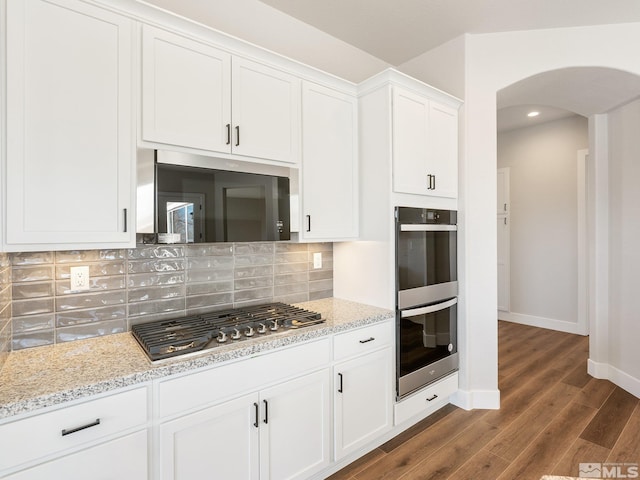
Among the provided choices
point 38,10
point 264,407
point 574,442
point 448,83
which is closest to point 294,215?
point 264,407

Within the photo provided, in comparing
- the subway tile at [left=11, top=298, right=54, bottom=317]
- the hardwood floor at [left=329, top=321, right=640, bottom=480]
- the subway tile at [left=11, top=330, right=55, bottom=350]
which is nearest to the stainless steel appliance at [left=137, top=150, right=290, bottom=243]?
the subway tile at [left=11, top=298, right=54, bottom=317]

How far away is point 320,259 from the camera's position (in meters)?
2.66

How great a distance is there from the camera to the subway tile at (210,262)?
204 cm

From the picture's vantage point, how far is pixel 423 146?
2473mm

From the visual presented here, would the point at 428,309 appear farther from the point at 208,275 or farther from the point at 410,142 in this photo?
the point at 208,275

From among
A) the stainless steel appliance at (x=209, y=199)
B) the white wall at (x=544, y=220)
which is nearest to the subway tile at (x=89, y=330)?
the stainless steel appliance at (x=209, y=199)

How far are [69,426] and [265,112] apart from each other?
169cm

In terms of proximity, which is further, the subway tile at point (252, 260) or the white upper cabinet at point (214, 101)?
the subway tile at point (252, 260)

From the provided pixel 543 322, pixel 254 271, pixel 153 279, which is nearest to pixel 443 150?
pixel 254 271

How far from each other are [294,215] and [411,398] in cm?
149

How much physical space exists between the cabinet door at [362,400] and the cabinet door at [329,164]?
834mm

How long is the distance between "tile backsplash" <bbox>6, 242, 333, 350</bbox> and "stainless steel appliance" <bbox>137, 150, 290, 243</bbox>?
14.7 inches

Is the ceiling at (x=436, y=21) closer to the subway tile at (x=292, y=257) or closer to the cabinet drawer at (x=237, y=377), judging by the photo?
the subway tile at (x=292, y=257)

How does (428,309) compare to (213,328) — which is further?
(428,309)
